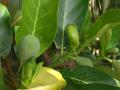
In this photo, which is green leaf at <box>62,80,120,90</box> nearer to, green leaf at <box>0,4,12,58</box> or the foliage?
the foliage

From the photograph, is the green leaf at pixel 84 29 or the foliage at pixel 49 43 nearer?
the foliage at pixel 49 43

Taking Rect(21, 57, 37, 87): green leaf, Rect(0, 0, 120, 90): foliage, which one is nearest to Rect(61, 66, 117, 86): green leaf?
Rect(0, 0, 120, 90): foliage

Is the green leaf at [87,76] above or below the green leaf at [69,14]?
below

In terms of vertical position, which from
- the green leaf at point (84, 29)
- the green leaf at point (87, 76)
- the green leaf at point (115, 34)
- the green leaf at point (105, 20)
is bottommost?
the green leaf at point (87, 76)

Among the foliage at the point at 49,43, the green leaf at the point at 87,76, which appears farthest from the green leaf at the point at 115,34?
the green leaf at the point at 87,76

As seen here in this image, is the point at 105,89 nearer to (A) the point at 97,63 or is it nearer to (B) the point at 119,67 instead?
(B) the point at 119,67

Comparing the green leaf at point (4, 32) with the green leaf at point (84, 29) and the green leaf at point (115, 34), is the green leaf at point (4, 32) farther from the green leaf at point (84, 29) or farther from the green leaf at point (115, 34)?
the green leaf at point (115, 34)

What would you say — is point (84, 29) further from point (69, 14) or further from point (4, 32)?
point (4, 32)
